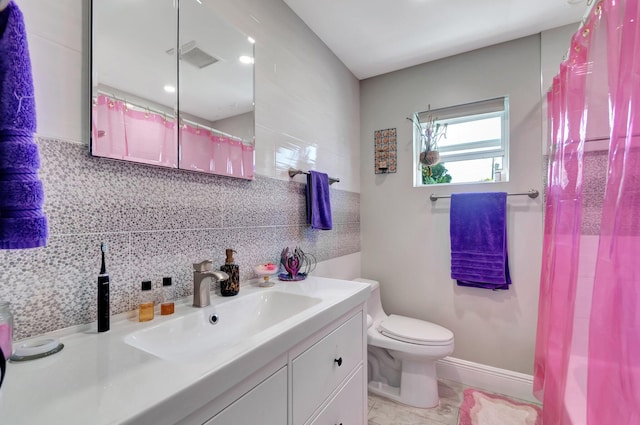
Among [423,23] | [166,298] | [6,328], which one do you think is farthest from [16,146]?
[423,23]

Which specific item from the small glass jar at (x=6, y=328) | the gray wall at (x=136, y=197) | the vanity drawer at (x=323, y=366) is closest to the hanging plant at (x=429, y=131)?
the gray wall at (x=136, y=197)

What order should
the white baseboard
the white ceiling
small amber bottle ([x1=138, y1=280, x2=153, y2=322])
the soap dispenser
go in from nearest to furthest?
small amber bottle ([x1=138, y1=280, x2=153, y2=322])
the soap dispenser
the white ceiling
the white baseboard

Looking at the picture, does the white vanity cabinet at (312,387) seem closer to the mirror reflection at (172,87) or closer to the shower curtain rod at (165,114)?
the mirror reflection at (172,87)

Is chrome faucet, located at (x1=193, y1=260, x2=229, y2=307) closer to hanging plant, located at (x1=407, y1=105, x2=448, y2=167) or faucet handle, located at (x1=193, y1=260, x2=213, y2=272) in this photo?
faucet handle, located at (x1=193, y1=260, x2=213, y2=272)

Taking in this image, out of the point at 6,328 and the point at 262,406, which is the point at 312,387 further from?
the point at 6,328

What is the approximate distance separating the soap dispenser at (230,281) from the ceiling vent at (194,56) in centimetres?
79

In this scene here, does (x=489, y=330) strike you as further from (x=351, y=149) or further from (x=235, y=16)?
(x=235, y=16)

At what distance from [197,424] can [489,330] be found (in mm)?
2087

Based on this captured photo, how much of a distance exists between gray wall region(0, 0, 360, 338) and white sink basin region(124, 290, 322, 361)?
0.54 feet

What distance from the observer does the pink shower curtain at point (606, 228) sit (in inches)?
28.4

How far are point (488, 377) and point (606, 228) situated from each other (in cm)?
167

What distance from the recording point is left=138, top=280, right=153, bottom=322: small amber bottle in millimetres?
862

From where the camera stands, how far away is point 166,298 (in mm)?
1011

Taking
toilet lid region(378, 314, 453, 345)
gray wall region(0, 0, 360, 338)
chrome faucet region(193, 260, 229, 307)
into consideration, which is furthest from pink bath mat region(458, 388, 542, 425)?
chrome faucet region(193, 260, 229, 307)
